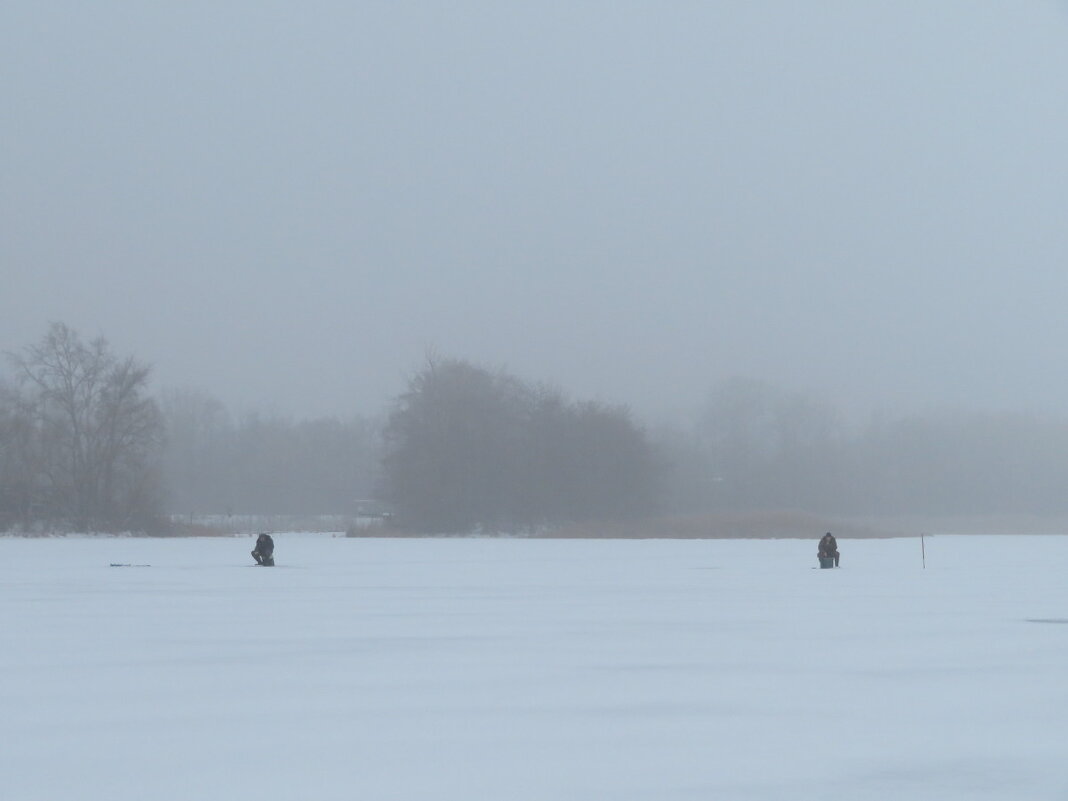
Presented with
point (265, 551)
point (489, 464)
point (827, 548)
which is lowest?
point (265, 551)

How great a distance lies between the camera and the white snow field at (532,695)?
5895mm

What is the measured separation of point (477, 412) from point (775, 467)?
17.0 meters

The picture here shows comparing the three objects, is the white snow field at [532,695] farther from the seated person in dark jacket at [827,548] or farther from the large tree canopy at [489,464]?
the large tree canopy at [489,464]

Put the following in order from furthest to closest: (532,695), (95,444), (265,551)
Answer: (95,444) < (265,551) < (532,695)

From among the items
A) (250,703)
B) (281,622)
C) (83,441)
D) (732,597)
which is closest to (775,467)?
(83,441)

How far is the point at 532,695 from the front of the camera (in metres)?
8.30

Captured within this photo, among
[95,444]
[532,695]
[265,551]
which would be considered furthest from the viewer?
[95,444]

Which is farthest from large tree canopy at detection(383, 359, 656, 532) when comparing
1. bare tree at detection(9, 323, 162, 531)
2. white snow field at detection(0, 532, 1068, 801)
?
white snow field at detection(0, 532, 1068, 801)

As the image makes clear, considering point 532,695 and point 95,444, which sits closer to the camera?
point 532,695

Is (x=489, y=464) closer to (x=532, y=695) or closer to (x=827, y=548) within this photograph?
(x=827, y=548)

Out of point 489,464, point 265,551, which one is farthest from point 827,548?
point 489,464

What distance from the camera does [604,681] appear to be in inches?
351

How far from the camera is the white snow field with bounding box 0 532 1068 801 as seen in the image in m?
5.89

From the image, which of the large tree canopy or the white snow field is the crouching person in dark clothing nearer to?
the white snow field
